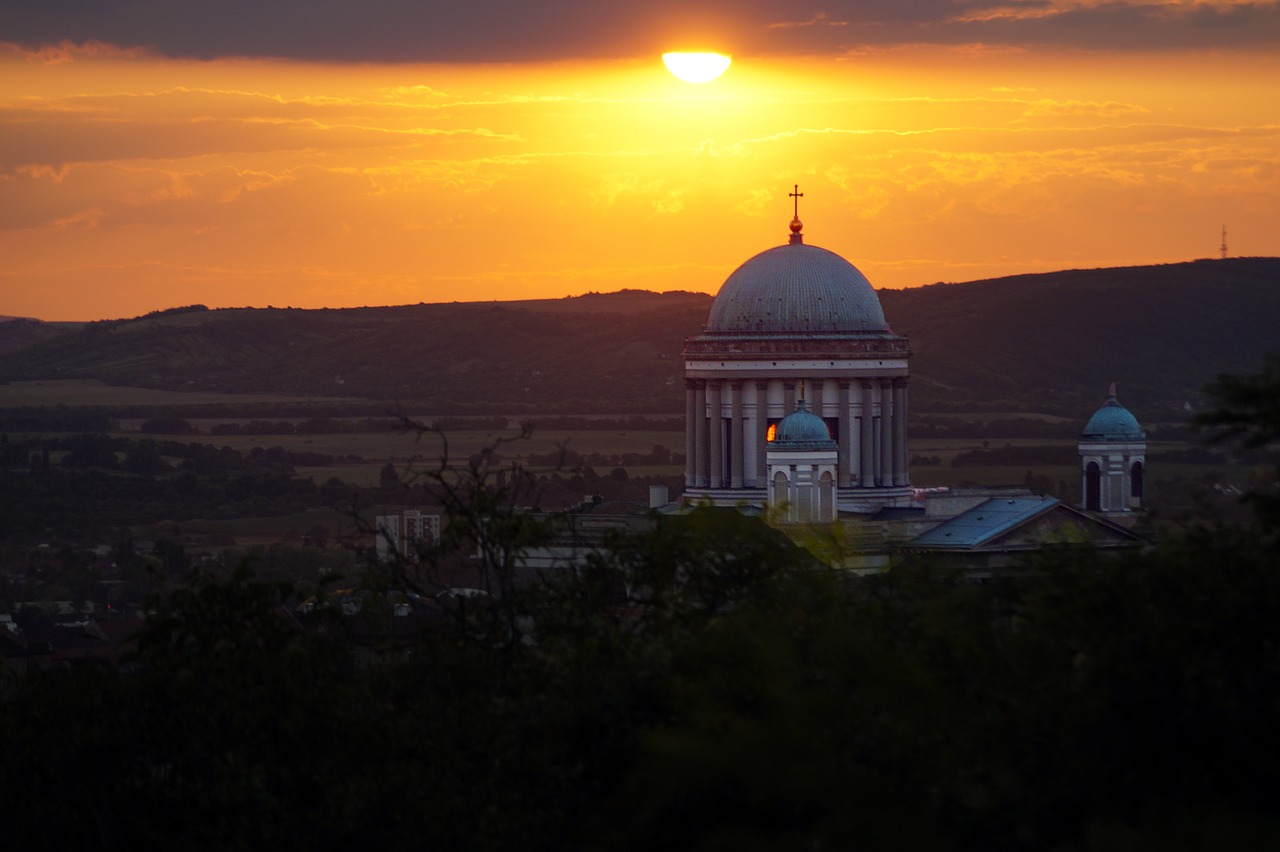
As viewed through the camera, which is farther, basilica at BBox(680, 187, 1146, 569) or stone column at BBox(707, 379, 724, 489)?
stone column at BBox(707, 379, 724, 489)

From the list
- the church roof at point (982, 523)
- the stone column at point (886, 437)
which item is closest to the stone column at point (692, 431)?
the stone column at point (886, 437)

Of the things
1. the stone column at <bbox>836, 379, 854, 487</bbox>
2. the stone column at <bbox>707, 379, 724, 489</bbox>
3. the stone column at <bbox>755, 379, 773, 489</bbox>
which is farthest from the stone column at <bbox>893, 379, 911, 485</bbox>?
the stone column at <bbox>707, 379, 724, 489</bbox>

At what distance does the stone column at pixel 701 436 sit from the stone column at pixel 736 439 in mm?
1037

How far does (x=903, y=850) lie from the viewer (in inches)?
861

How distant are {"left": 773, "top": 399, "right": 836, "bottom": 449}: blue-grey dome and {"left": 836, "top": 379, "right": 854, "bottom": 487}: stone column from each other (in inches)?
183

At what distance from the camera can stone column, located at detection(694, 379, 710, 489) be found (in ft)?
231

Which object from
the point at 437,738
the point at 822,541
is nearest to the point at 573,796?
the point at 437,738

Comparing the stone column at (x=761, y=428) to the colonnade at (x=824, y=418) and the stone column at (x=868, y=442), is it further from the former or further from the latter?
the stone column at (x=868, y=442)

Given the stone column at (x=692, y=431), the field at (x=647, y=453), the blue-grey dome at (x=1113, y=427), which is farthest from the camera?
the field at (x=647, y=453)

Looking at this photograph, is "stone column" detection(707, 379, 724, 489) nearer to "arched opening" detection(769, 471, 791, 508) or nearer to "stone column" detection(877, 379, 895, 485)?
"stone column" detection(877, 379, 895, 485)

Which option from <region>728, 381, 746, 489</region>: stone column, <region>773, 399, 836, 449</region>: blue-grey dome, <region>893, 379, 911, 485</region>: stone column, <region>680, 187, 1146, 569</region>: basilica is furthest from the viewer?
<region>893, 379, 911, 485</region>: stone column

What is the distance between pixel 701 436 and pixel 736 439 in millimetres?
1552

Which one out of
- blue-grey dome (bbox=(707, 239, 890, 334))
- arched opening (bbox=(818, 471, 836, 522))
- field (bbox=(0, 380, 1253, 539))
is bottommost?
field (bbox=(0, 380, 1253, 539))

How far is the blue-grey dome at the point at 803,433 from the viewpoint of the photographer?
62.6m
